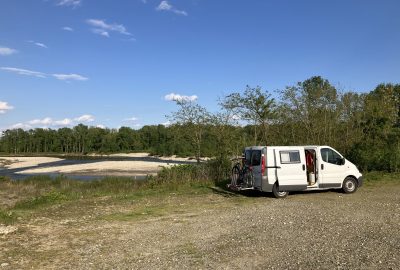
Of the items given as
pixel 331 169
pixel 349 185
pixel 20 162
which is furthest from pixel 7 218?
pixel 20 162

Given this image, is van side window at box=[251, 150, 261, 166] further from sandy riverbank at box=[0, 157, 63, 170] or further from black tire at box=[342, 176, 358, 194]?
sandy riverbank at box=[0, 157, 63, 170]

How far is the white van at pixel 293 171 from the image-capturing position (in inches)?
568

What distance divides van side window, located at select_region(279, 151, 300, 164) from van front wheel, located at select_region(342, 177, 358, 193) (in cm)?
252

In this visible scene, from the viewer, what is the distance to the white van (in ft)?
47.3

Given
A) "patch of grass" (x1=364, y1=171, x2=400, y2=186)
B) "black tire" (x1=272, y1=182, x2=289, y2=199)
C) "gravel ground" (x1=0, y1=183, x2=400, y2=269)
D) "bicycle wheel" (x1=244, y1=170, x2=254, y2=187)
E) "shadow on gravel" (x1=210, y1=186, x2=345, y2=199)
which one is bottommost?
"gravel ground" (x1=0, y1=183, x2=400, y2=269)

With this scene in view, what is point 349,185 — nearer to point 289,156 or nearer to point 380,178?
point 289,156

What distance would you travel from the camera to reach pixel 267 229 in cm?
953

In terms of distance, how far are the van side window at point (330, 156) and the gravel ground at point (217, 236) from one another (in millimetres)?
1999

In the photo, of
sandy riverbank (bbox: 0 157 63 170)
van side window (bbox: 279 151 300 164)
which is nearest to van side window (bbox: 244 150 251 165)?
van side window (bbox: 279 151 300 164)

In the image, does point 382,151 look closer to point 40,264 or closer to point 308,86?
point 308,86

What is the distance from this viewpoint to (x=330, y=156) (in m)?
15.6

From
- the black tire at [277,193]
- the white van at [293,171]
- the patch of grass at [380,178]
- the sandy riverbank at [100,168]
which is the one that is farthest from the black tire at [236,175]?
the sandy riverbank at [100,168]

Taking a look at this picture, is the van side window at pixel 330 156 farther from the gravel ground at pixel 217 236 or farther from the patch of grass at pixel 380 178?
the patch of grass at pixel 380 178

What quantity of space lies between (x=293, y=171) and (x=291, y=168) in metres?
0.15
